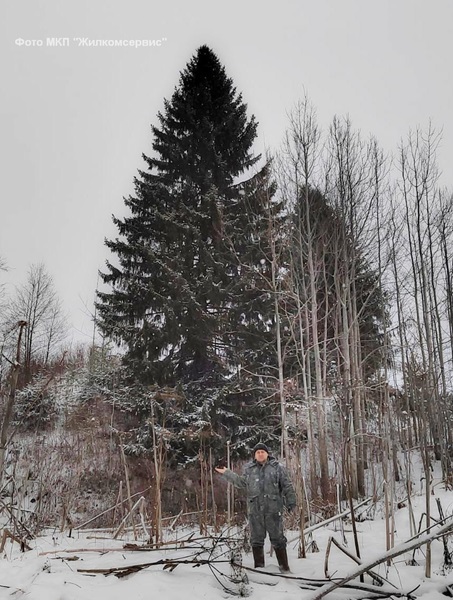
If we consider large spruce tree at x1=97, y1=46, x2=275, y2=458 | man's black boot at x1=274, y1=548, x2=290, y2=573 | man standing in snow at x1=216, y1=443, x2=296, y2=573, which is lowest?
man's black boot at x1=274, y1=548, x2=290, y2=573

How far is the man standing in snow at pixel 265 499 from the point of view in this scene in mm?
4828

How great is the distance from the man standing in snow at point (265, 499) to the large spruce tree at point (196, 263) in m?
6.19

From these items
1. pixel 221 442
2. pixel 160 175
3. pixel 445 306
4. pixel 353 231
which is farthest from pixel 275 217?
pixel 445 306

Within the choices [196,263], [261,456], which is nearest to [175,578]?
[261,456]

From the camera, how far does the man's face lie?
5.25 meters

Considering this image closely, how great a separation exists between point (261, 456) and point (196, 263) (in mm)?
8959

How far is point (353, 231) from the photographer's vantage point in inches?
532

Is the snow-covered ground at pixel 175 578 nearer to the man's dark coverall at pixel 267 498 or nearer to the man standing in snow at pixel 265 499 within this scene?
the man standing in snow at pixel 265 499

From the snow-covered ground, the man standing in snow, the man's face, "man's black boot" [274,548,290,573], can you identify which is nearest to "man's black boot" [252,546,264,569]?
the man standing in snow

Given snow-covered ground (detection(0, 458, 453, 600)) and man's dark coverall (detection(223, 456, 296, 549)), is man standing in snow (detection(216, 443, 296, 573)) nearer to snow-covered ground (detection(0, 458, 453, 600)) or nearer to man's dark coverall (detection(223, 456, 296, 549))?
man's dark coverall (detection(223, 456, 296, 549))

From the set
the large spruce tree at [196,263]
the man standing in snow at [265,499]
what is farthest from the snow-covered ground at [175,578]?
the large spruce tree at [196,263]

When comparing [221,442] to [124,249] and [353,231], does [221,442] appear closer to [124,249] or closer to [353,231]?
[124,249]

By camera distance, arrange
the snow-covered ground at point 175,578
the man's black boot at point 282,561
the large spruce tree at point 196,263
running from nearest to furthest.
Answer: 1. the snow-covered ground at point 175,578
2. the man's black boot at point 282,561
3. the large spruce tree at point 196,263

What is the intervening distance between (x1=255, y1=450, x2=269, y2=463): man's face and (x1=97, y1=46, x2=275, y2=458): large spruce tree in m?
6.18
